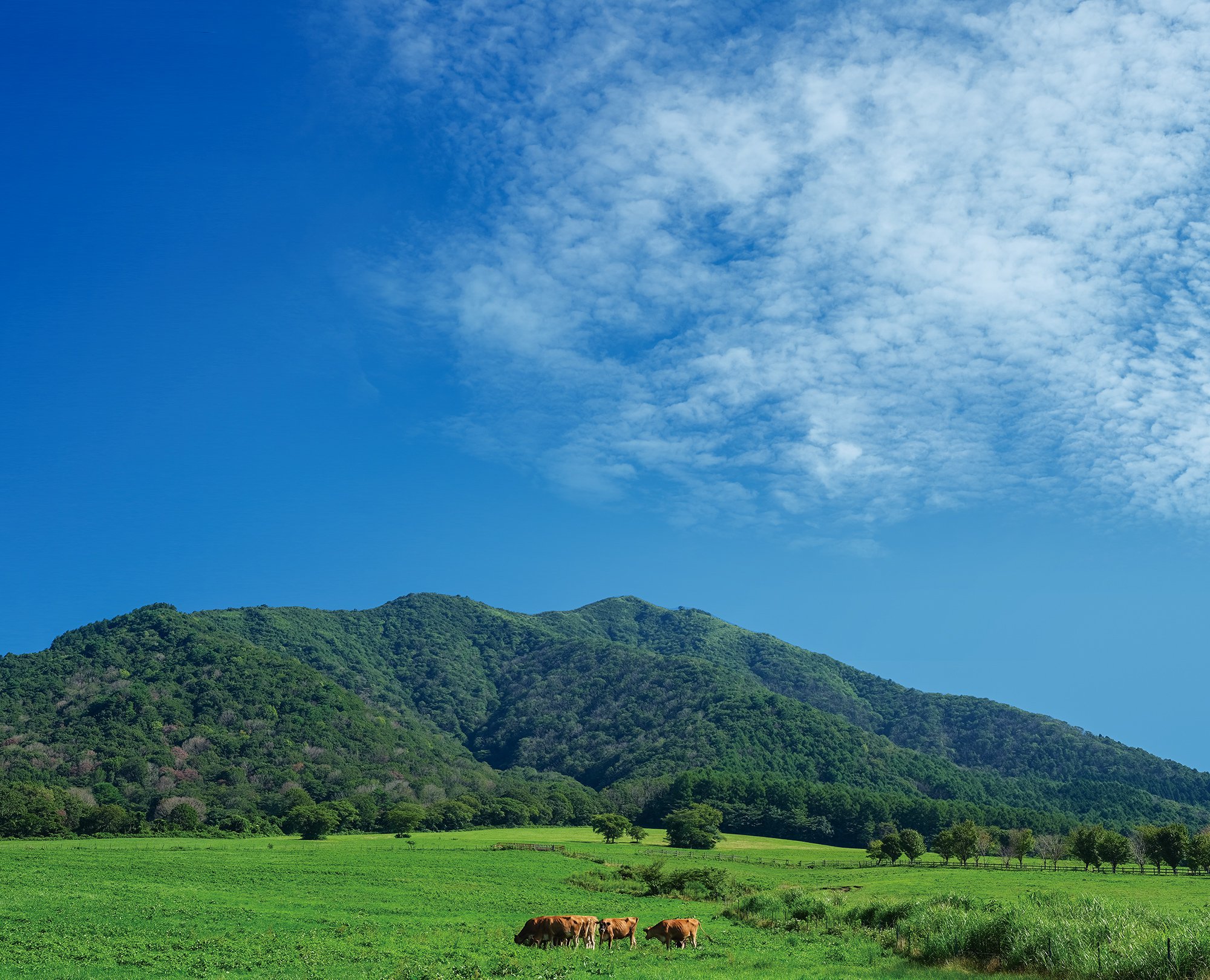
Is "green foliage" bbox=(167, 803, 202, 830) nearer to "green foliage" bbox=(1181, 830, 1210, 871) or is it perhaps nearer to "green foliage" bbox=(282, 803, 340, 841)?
"green foliage" bbox=(282, 803, 340, 841)

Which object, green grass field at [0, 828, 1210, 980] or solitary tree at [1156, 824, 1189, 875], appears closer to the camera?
green grass field at [0, 828, 1210, 980]

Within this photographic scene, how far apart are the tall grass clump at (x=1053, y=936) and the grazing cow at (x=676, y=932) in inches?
313

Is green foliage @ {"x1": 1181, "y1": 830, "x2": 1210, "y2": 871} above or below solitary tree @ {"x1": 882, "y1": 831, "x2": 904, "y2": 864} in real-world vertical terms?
above

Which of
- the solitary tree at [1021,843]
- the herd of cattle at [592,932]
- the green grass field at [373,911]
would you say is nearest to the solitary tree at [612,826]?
the green grass field at [373,911]

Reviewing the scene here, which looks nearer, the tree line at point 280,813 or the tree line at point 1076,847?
the tree line at point 1076,847

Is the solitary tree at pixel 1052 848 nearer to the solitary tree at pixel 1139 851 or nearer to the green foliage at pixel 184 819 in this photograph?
the solitary tree at pixel 1139 851

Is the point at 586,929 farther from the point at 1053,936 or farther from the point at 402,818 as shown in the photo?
the point at 402,818

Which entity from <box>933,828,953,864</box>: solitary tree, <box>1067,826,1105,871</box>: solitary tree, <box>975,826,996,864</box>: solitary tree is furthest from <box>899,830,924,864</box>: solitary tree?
<box>1067,826,1105,871</box>: solitary tree

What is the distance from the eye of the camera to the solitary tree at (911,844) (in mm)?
103750

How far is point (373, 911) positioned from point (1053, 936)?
104 ft

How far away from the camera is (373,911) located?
42500mm

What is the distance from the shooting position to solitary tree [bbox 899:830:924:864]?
104 m

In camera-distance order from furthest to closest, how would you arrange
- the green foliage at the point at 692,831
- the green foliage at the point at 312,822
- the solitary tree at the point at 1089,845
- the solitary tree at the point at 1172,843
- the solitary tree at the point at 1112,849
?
the green foliage at the point at 692,831
the green foliage at the point at 312,822
the solitary tree at the point at 1089,845
the solitary tree at the point at 1112,849
the solitary tree at the point at 1172,843

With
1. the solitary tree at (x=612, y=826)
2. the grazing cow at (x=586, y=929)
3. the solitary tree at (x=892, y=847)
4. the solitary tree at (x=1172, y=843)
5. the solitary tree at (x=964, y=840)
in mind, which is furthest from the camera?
the solitary tree at (x=612, y=826)
